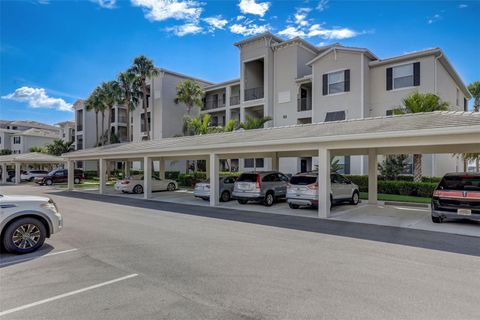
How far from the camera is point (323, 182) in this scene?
11.6 metres

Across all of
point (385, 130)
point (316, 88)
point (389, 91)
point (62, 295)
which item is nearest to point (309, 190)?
point (385, 130)

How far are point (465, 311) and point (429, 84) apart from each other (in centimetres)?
1920

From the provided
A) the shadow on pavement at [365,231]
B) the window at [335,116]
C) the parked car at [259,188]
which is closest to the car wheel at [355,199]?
the parked car at [259,188]

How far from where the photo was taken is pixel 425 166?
20344 millimetres

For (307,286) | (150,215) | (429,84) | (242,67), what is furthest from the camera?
(242,67)

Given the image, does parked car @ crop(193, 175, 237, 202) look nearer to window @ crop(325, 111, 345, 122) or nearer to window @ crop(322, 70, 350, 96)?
window @ crop(325, 111, 345, 122)

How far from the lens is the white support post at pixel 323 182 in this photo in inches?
450

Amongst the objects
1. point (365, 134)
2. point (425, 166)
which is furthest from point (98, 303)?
point (425, 166)

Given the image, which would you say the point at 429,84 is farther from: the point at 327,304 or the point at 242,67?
the point at 327,304

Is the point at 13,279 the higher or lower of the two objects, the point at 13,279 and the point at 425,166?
the lower

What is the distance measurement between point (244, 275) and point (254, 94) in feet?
83.3

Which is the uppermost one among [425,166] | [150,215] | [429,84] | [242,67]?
[242,67]

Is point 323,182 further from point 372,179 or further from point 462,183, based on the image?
point 372,179

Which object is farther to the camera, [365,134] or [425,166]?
[425,166]
